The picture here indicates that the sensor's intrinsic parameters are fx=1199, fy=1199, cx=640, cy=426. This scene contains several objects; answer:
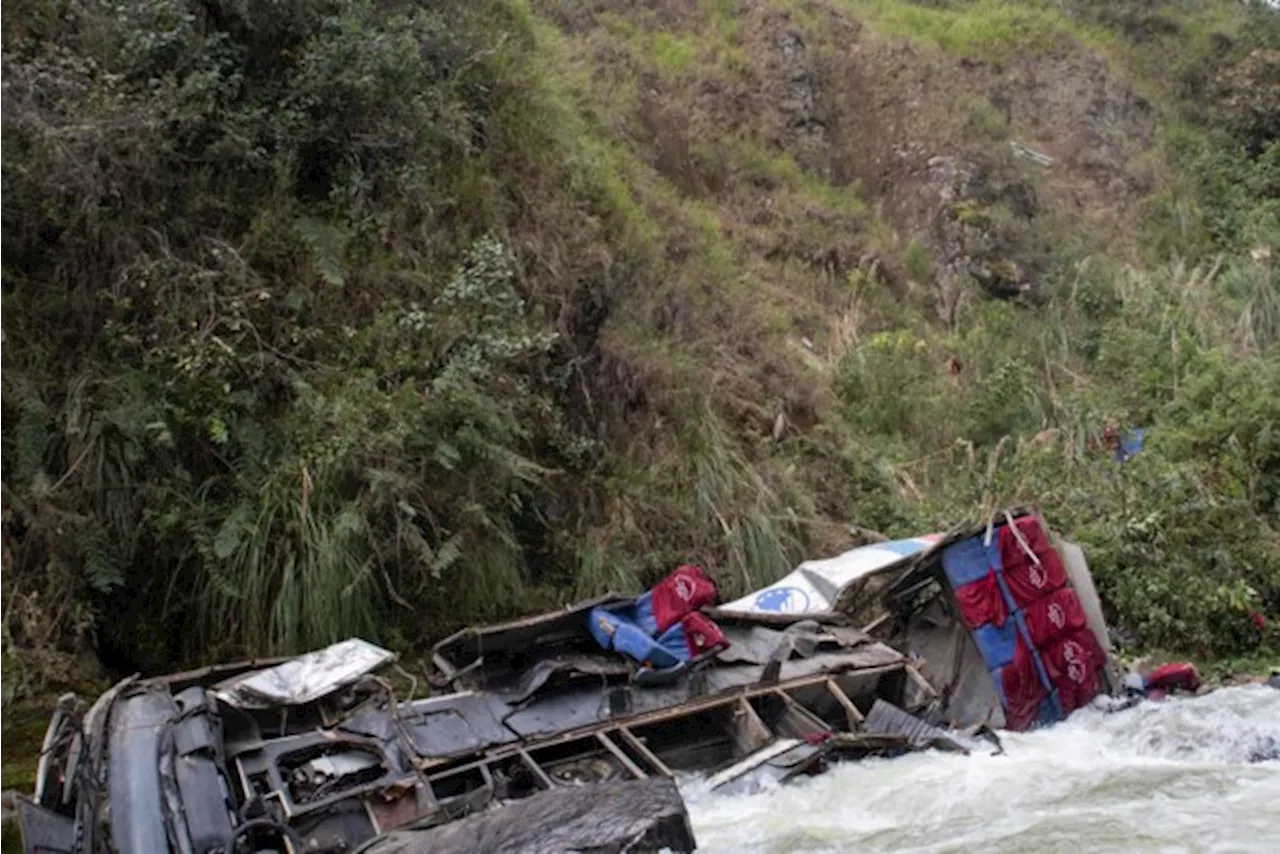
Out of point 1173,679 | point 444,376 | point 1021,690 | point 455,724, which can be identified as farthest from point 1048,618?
point 444,376

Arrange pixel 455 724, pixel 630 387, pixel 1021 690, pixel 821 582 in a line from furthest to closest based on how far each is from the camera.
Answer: pixel 630 387
pixel 821 582
pixel 1021 690
pixel 455 724

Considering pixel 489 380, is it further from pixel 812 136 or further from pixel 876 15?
pixel 876 15

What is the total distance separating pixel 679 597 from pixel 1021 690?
2.24 m

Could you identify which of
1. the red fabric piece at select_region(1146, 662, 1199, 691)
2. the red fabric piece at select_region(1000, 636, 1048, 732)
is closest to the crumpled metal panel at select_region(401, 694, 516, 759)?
the red fabric piece at select_region(1000, 636, 1048, 732)

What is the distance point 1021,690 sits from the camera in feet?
24.8

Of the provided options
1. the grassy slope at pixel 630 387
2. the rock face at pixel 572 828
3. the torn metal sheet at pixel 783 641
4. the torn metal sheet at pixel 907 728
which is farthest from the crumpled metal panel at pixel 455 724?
the torn metal sheet at pixel 907 728

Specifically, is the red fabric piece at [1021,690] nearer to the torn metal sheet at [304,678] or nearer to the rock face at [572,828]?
the rock face at [572,828]

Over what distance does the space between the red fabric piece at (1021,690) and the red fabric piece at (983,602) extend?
0.21 meters

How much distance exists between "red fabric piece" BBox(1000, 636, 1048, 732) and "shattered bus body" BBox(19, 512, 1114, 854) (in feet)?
0.04

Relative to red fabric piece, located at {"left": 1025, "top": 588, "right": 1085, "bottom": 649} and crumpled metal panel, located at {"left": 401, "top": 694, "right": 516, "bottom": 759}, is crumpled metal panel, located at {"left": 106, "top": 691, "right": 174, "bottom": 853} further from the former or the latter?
red fabric piece, located at {"left": 1025, "top": 588, "right": 1085, "bottom": 649}

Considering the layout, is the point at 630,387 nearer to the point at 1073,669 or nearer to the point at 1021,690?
the point at 1021,690

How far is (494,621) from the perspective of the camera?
8.75 metres

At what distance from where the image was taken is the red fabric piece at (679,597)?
7.43 meters

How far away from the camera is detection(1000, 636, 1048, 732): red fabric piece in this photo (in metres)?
7.50
